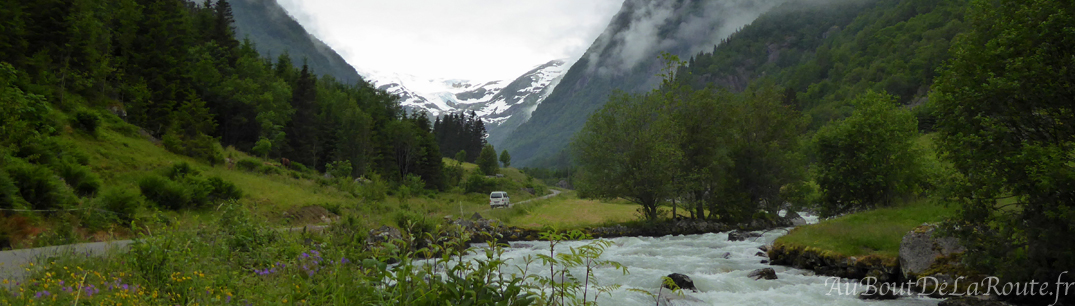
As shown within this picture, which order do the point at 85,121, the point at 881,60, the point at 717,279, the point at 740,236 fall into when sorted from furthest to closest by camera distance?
the point at 881,60, the point at 740,236, the point at 85,121, the point at 717,279

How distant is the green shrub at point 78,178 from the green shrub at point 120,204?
1.65 m

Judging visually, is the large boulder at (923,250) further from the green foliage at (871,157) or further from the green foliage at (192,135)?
the green foliage at (192,135)

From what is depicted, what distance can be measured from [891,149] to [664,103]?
44.6 feet

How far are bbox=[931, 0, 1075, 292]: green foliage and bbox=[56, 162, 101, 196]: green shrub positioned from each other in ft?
77.4

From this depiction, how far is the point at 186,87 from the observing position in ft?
125

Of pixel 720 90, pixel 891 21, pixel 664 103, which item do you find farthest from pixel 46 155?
pixel 891 21

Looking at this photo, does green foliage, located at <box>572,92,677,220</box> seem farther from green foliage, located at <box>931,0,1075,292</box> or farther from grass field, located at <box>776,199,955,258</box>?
green foliage, located at <box>931,0,1075,292</box>

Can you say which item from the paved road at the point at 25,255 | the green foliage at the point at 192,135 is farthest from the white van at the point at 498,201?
the paved road at the point at 25,255

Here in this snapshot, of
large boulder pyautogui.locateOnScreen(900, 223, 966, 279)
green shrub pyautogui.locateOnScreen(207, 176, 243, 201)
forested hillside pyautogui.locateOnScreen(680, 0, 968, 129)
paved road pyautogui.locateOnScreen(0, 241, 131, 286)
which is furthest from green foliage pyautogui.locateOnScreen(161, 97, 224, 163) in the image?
forested hillside pyautogui.locateOnScreen(680, 0, 968, 129)

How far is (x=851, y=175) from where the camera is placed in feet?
77.3

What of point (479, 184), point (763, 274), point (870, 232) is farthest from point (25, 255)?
point (479, 184)

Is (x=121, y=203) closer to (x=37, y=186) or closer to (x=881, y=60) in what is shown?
(x=37, y=186)

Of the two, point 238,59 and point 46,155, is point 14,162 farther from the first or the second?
point 238,59

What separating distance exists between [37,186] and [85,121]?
13642 mm
